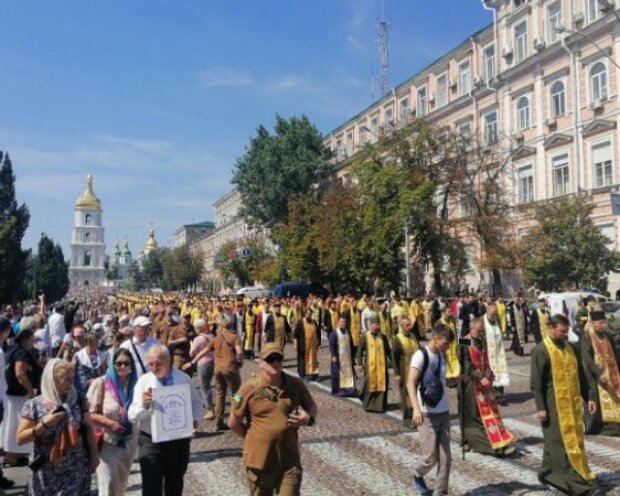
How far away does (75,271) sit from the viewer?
541ft

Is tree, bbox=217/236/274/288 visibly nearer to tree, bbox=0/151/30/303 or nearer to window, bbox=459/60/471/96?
tree, bbox=0/151/30/303

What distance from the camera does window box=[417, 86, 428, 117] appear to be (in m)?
45.1

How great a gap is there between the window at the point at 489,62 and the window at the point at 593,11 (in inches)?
317

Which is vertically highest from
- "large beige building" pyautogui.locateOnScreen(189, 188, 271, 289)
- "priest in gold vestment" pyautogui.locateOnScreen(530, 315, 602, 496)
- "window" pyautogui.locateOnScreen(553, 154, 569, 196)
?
"large beige building" pyautogui.locateOnScreen(189, 188, 271, 289)

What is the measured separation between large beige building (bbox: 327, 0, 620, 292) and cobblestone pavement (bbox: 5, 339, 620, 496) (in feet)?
60.5

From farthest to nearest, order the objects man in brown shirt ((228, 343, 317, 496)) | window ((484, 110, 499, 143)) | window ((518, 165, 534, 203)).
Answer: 1. window ((484, 110, 499, 143))
2. window ((518, 165, 534, 203))
3. man in brown shirt ((228, 343, 317, 496))

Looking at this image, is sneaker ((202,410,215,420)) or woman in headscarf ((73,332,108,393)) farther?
sneaker ((202,410,215,420))

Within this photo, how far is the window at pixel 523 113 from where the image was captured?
1372 inches

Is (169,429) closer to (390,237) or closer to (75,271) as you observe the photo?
(390,237)

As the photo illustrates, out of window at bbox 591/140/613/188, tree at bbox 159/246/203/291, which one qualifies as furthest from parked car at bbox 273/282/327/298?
tree at bbox 159/246/203/291

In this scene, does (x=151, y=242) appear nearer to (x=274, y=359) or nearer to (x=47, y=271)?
(x=47, y=271)

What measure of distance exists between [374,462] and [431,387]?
1.86m

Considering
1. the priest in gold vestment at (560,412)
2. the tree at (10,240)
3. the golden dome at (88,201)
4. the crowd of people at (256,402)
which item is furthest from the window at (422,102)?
the golden dome at (88,201)

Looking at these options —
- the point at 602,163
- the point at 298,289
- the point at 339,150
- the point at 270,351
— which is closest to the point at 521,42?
the point at 602,163
